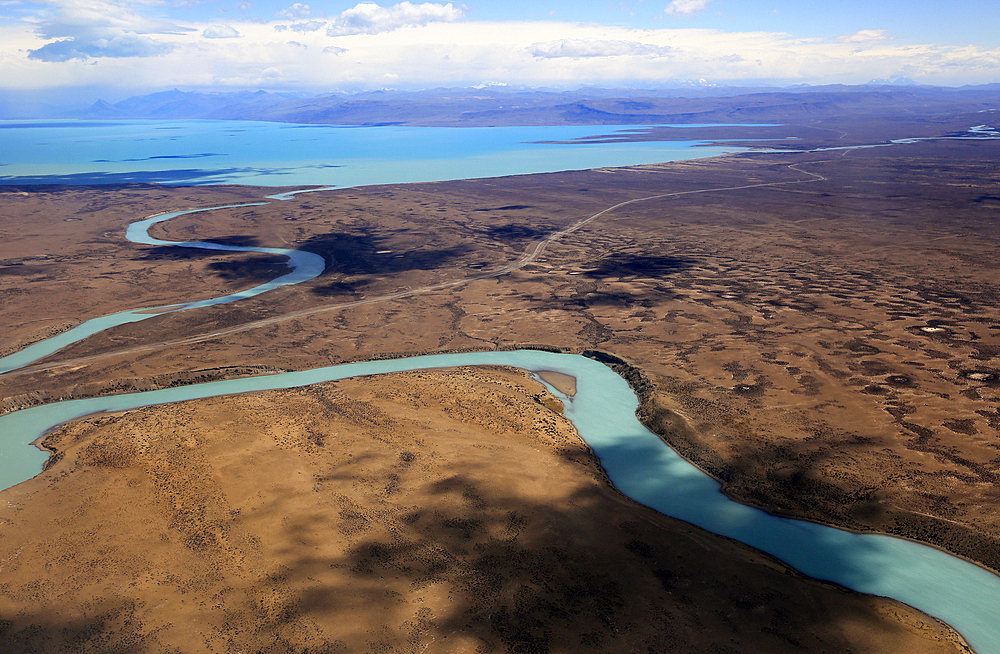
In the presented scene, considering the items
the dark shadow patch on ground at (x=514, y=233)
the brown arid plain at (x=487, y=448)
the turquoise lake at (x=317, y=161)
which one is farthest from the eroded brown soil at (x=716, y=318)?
the turquoise lake at (x=317, y=161)

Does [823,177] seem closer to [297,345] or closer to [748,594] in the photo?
[297,345]

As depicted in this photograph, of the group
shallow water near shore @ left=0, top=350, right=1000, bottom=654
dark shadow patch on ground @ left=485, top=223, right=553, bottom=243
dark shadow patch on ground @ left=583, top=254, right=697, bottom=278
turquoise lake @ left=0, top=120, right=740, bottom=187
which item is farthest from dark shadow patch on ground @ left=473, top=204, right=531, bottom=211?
shallow water near shore @ left=0, top=350, right=1000, bottom=654

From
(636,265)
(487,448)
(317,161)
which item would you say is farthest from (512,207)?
(317,161)

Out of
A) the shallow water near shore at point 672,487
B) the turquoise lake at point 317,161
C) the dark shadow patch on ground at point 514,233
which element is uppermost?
the turquoise lake at point 317,161

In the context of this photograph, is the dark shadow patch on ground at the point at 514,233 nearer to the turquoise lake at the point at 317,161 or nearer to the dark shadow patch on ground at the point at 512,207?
the dark shadow patch on ground at the point at 512,207

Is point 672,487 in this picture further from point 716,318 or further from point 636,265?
point 636,265

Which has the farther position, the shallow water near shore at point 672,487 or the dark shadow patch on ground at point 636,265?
the dark shadow patch on ground at point 636,265
